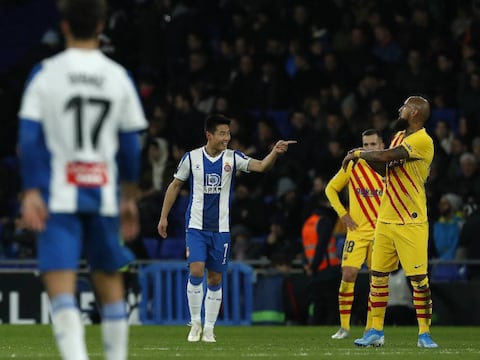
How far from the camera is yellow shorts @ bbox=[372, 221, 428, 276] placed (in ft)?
41.3

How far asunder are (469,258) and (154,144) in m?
5.86

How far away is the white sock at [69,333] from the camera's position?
7031 millimetres

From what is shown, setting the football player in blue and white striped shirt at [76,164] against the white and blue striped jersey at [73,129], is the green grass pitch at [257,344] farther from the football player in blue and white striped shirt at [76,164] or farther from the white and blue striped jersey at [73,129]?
the white and blue striped jersey at [73,129]

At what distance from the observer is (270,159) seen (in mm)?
13961

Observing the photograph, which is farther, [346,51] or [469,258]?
[346,51]

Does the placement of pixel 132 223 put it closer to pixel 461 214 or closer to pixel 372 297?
pixel 372 297

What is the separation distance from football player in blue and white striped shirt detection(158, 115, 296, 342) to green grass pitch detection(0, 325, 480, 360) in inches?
19.7

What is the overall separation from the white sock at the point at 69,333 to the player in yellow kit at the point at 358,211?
25.8 feet

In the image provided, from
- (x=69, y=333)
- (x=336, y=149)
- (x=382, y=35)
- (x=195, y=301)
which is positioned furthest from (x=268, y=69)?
(x=69, y=333)

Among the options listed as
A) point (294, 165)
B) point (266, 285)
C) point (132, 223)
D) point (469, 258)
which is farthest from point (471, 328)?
point (132, 223)

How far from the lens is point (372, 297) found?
516 inches

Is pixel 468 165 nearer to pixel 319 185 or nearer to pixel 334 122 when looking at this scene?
pixel 319 185

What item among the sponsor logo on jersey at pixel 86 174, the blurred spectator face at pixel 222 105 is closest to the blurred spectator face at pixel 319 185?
the blurred spectator face at pixel 222 105

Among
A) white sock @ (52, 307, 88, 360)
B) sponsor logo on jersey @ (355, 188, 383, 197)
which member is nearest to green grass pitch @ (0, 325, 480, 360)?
sponsor logo on jersey @ (355, 188, 383, 197)
